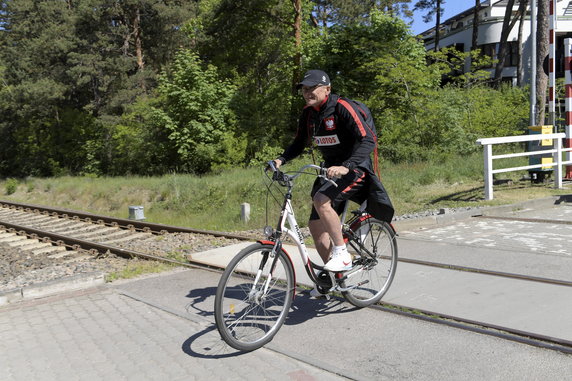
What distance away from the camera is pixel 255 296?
4152 millimetres

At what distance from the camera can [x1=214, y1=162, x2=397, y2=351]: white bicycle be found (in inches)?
156

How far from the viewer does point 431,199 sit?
12.1 metres

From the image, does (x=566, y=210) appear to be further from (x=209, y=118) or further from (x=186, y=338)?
(x=209, y=118)

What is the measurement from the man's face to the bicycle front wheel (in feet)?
4.28

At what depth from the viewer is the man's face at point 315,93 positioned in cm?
442

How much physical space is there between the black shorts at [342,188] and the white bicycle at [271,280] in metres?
0.17

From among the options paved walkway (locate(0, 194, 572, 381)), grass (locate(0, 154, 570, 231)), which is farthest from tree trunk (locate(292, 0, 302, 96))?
paved walkway (locate(0, 194, 572, 381))

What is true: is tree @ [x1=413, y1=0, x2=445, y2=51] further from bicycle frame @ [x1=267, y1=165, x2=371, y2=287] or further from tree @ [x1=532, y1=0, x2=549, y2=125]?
bicycle frame @ [x1=267, y1=165, x2=371, y2=287]

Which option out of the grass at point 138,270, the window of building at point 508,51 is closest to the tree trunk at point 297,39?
the grass at point 138,270

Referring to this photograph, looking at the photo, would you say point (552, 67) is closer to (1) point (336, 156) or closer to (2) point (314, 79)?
(1) point (336, 156)

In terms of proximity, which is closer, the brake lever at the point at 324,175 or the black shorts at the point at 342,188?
the brake lever at the point at 324,175

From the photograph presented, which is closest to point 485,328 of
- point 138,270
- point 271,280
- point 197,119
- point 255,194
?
point 271,280

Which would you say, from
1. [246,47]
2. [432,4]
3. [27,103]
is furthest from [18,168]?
[432,4]

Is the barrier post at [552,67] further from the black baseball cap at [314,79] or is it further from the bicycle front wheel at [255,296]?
the bicycle front wheel at [255,296]
